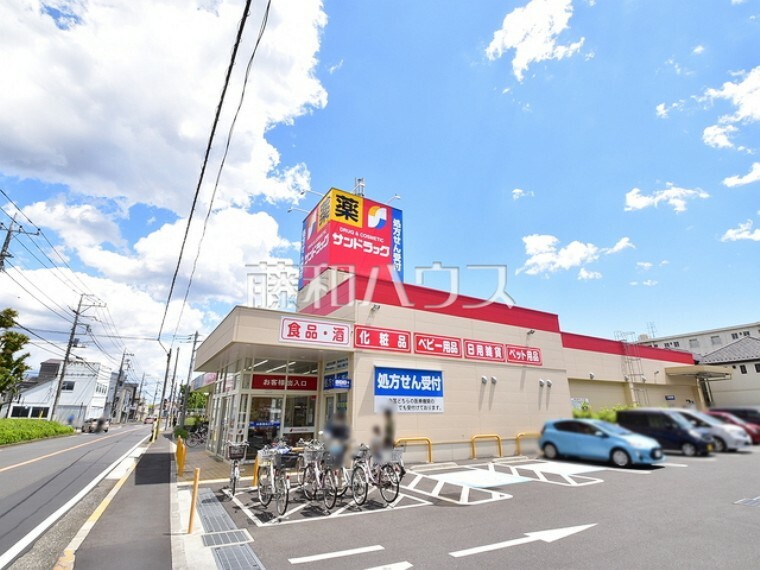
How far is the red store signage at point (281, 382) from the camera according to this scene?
11.1 metres

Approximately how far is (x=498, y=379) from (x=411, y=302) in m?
3.87

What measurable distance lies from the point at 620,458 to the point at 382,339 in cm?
860

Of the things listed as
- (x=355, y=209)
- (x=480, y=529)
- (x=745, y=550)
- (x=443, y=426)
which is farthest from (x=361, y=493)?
(x=355, y=209)

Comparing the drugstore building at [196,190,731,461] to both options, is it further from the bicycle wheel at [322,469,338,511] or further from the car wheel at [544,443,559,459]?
the car wheel at [544,443,559,459]

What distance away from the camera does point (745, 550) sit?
2.95m

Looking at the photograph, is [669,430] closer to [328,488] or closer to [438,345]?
[328,488]

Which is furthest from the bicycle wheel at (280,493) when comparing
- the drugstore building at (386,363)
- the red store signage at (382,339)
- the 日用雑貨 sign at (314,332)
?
the red store signage at (382,339)

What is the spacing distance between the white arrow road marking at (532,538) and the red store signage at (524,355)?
5067 millimetres

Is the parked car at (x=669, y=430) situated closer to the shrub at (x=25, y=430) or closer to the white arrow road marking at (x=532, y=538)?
the white arrow road marking at (x=532, y=538)

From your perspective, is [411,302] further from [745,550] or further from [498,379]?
[745,550]

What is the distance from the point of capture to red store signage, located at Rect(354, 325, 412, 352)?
1004cm

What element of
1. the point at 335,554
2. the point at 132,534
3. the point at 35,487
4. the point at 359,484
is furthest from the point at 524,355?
the point at 35,487

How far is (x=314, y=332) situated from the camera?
367 inches

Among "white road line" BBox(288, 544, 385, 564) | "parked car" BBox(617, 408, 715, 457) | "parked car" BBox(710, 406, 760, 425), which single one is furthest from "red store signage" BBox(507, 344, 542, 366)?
"parked car" BBox(710, 406, 760, 425)
